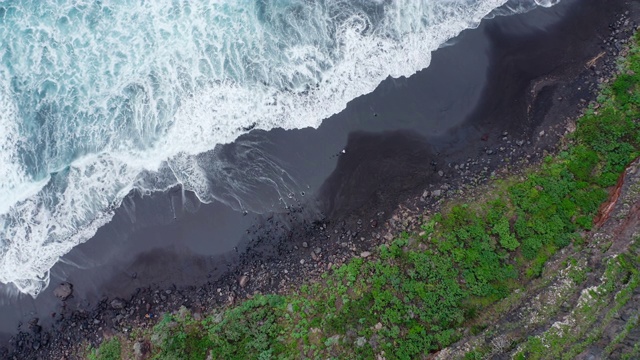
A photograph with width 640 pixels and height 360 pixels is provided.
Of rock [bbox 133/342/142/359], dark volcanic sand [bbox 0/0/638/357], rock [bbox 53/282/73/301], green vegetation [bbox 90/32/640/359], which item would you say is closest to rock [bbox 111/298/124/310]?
dark volcanic sand [bbox 0/0/638/357]

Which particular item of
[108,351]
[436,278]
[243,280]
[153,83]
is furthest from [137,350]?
[436,278]

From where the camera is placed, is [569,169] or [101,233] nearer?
[569,169]

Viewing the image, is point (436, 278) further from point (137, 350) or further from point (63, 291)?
point (63, 291)

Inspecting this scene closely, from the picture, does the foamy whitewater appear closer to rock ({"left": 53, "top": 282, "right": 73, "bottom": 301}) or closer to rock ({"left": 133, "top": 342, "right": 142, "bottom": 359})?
rock ({"left": 53, "top": 282, "right": 73, "bottom": 301})

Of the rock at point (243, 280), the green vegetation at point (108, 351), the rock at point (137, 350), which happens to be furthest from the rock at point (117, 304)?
the rock at point (243, 280)

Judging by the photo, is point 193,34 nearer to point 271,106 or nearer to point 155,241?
point 271,106

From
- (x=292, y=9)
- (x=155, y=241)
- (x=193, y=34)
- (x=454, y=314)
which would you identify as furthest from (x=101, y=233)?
(x=454, y=314)

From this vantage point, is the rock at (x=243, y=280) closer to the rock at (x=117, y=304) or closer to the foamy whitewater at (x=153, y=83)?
the foamy whitewater at (x=153, y=83)
